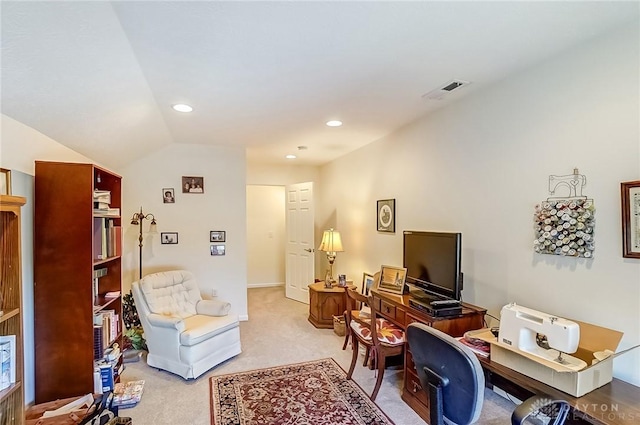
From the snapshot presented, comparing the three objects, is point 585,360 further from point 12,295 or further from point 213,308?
point 213,308

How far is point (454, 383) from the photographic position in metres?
1.38

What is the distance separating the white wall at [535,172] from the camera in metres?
1.77

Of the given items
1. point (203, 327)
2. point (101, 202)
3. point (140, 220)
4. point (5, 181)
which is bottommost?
point (203, 327)

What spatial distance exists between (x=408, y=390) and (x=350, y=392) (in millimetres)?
474

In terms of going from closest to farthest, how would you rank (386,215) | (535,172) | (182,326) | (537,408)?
(537,408), (535,172), (182,326), (386,215)

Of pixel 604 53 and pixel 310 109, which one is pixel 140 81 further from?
pixel 604 53

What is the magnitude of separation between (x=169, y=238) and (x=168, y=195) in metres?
0.57

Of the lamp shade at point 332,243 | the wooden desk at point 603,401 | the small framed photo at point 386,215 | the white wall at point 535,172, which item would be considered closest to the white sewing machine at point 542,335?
the wooden desk at point 603,401

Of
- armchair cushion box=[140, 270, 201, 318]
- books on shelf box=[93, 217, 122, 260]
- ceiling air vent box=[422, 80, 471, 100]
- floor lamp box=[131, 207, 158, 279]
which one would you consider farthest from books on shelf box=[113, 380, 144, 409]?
ceiling air vent box=[422, 80, 471, 100]

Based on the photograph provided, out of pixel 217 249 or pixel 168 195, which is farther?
pixel 217 249

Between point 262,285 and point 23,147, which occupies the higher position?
point 23,147

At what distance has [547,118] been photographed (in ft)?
7.06

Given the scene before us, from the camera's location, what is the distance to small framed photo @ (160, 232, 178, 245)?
426cm

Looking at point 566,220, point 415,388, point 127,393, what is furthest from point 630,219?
point 127,393
